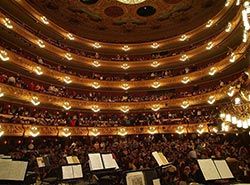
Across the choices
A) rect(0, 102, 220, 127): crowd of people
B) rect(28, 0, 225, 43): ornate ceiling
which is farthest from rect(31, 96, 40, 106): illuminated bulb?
rect(28, 0, 225, 43): ornate ceiling

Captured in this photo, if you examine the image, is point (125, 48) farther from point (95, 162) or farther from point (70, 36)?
point (95, 162)

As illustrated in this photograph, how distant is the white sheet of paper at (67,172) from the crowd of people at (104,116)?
15.9 metres

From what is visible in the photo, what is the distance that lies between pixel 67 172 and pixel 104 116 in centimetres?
2628

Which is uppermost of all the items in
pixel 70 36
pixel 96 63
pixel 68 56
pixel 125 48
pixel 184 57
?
pixel 70 36

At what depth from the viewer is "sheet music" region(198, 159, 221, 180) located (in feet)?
20.7

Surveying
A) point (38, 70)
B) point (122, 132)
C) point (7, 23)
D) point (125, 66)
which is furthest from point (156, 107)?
point (7, 23)

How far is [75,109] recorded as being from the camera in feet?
108

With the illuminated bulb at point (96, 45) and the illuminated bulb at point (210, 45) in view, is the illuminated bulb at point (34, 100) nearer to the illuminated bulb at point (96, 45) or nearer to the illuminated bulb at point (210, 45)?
the illuminated bulb at point (96, 45)

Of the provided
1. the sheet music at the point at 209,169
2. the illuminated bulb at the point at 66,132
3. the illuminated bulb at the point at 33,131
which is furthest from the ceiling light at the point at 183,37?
the sheet music at the point at 209,169

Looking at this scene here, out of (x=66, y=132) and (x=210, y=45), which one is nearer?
(x=66, y=132)

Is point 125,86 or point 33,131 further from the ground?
point 125,86

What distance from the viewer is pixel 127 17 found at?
37.7m

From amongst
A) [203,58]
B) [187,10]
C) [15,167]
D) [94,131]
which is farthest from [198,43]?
[15,167]

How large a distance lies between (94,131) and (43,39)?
12.6m
